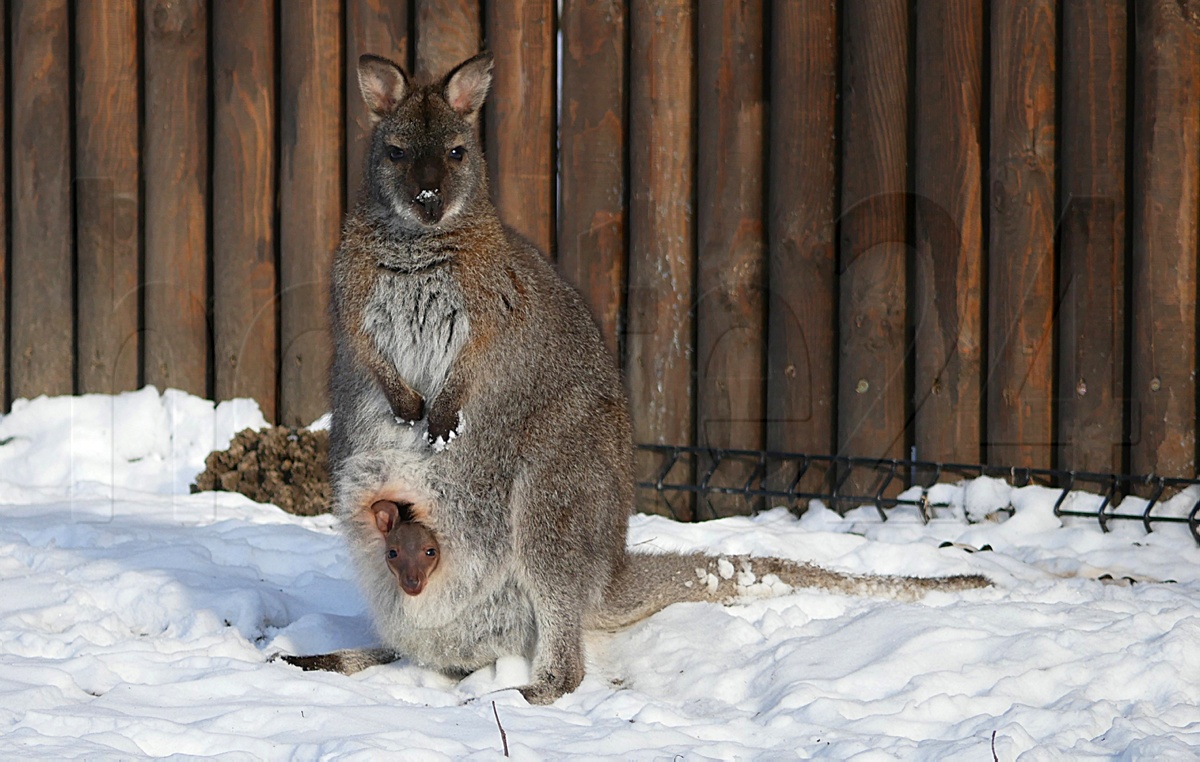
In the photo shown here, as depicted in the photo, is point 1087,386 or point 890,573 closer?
point 890,573

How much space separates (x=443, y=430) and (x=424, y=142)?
0.83 m

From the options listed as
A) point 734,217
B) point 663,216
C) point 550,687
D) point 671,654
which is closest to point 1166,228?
point 734,217

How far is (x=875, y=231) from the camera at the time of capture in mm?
5410

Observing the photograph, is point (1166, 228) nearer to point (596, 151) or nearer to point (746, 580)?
point (746, 580)

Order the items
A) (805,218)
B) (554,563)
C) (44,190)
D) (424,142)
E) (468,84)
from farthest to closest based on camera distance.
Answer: (44,190) → (805,218) → (468,84) → (424,142) → (554,563)

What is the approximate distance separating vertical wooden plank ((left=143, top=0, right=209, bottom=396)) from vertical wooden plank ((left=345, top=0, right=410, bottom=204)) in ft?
2.55

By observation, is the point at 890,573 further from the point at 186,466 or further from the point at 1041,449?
the point at 186,466

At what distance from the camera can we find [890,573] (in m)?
4.66

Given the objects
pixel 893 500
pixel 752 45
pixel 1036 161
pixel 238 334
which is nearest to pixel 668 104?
pixel 752 45

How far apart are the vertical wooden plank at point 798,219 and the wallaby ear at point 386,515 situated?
236 cm

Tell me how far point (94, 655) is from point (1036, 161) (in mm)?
3847

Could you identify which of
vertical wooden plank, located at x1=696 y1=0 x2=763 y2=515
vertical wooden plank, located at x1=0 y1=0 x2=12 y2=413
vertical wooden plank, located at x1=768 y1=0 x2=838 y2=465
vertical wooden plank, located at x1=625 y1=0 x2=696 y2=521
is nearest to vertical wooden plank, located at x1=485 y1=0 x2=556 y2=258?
vertical wooden plank, located at x1=625 y1=0 x2=696 y2=521

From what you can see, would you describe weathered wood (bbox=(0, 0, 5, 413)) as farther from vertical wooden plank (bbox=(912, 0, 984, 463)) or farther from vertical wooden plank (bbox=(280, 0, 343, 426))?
vertical wooden plank (bbox=(912, 0, 984, 463))

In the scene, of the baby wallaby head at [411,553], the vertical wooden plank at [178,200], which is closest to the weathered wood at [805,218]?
the baby wallaby head at [411,553]
